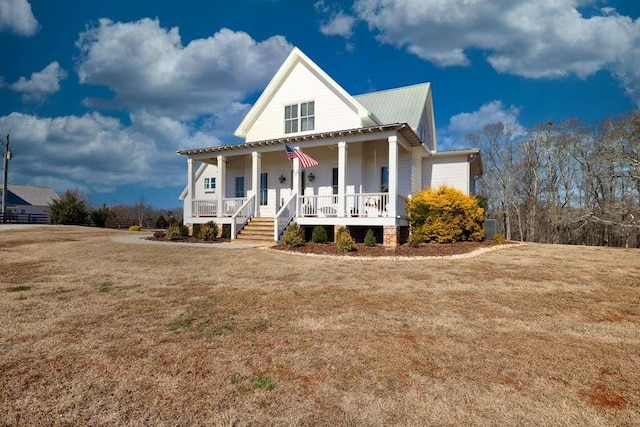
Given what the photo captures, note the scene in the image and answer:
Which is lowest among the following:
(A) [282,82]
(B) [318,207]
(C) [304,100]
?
(B) [318,207]

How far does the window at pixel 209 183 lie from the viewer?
26.1 m

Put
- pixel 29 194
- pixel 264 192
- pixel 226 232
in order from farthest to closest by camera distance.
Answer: pixel 29 194 < pixel 264 192 < pixel 226 232

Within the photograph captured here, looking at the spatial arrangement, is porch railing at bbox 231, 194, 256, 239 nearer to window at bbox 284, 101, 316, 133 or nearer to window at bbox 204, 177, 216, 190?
window at bbox 284, 101, 316, 133

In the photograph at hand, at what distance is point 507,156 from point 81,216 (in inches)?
1753

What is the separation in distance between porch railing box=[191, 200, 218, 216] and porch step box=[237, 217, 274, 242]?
2.87m

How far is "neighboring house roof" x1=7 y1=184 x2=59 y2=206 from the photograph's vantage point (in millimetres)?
63312

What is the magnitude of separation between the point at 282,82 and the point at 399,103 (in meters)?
6.96

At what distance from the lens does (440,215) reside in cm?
1452

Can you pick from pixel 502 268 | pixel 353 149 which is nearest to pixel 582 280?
pixel 502 268

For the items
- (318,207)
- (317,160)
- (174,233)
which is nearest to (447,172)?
(317,160)

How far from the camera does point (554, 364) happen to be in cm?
374

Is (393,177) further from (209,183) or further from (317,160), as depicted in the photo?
(209,183)

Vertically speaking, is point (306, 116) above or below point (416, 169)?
above

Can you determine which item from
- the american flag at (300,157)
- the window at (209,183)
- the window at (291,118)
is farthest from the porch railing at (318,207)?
the window at (209,183)
